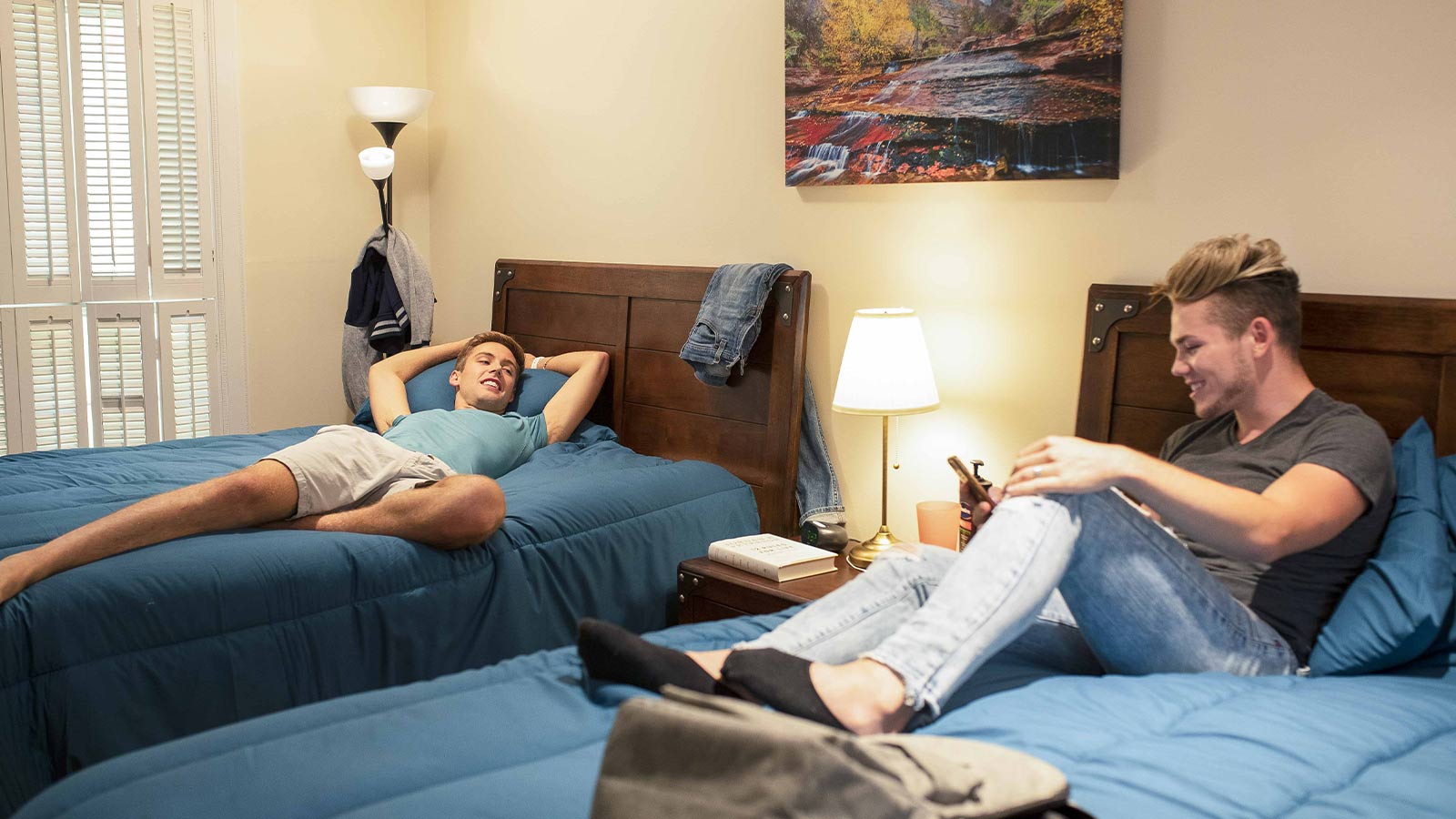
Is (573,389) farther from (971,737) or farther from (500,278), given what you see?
(971,737)

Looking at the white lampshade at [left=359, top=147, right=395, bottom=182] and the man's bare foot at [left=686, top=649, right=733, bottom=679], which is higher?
the white lampshade at [left=359, top=147, right=395, bottom=182]

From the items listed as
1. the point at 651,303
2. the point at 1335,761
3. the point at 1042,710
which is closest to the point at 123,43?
the point at 651,303

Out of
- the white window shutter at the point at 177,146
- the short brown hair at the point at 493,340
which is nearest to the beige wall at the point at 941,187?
the white window shutter at the point at 177,146

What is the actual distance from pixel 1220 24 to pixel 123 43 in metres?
3.45

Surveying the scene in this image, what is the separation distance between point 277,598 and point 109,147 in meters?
2.43

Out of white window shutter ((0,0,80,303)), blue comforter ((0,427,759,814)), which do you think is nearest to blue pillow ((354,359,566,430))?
blue comforter ((0,427,759,814))

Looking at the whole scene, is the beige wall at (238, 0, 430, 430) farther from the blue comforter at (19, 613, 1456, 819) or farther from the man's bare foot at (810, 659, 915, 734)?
the man's bare foot at (810, 659, 915, 734)

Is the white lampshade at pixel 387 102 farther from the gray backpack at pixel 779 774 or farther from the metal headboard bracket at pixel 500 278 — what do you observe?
the gray backpack at pixel 779 774

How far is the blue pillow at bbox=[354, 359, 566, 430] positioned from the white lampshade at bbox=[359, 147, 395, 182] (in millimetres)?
833

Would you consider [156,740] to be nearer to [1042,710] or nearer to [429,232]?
[1042,710]

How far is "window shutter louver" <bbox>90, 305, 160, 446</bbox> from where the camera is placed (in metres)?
4.00

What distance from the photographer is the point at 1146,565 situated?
175 cm

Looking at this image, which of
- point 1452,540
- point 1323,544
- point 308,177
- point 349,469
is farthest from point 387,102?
point 1452,540

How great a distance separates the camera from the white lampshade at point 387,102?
407 centimetres
